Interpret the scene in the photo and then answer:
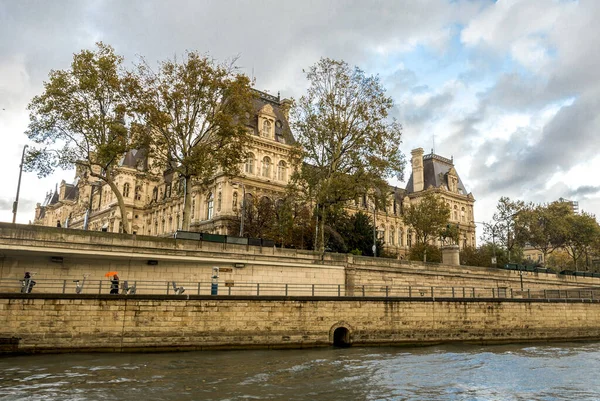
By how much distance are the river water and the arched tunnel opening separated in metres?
2.42

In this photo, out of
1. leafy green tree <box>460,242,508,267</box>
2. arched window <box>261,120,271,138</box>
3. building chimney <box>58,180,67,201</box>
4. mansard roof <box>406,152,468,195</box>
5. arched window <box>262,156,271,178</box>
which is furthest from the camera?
building chimney <box>58,180,67,201</box>

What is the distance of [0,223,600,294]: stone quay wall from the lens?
25.1 m

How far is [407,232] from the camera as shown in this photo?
3366 inches

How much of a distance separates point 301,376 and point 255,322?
7856 millimetres

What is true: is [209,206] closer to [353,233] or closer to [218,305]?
[353,233]

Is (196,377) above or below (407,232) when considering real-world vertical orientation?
below

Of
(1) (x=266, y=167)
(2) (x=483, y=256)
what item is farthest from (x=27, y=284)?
(2) (x=483, y=256)

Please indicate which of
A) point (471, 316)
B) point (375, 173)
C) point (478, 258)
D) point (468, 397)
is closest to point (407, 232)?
point (478, 258)

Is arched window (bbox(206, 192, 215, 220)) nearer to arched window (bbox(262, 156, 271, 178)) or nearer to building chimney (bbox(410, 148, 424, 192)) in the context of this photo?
arched window (bbox(262, 156, 271, 178))

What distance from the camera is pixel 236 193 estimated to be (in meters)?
56.2

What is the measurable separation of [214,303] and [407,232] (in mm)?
64621

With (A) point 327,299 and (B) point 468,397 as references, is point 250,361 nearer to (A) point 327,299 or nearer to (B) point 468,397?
(A) point 327,299

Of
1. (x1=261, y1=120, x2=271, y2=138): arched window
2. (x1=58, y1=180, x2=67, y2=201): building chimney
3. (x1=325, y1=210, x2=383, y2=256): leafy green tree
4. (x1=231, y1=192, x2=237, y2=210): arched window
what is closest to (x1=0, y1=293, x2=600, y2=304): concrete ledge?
(x1=325, y1=210, x2=383, y2=256): leafy green tree

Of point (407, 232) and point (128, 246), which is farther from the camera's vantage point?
point (407, 232)
